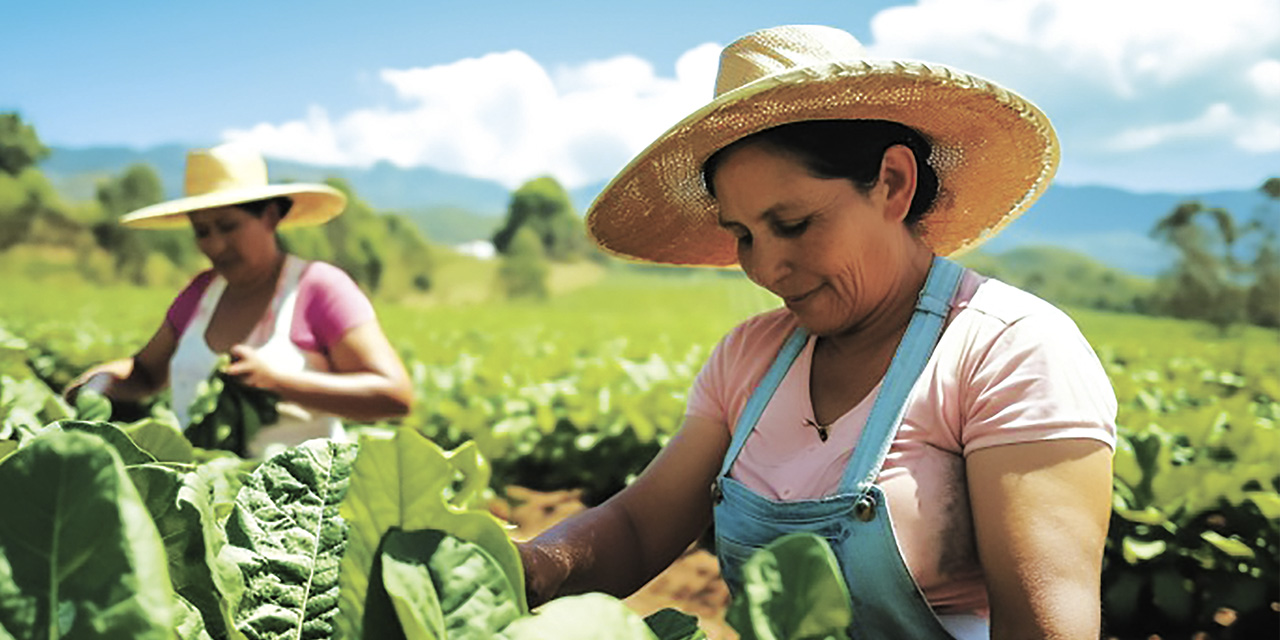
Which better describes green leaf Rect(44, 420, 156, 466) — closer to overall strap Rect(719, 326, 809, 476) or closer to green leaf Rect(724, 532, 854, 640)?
green leaf Rect(724, 532, 854, 640)

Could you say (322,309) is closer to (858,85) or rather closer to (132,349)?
(858,85)

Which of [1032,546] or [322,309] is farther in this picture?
[322,309]

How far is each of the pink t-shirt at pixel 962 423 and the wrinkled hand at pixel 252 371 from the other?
6.06ft

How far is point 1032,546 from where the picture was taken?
1178 millimetres

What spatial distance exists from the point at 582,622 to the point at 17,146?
89.1 meters

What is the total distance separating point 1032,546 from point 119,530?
95 centimetres

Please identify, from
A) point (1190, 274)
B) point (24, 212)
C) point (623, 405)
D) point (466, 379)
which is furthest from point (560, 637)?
point (24, 212)

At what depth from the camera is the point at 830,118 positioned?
1.49m

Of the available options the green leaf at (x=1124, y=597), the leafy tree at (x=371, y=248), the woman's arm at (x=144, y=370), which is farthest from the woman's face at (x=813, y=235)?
the leafy tree at (x=371, y=248)

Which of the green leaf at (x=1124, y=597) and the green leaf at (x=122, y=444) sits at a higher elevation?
the green leaf at (x=122, y=444)

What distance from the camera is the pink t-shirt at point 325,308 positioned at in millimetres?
3166

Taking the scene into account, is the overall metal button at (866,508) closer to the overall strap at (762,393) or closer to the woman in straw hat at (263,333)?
the overall strap at (762,393)

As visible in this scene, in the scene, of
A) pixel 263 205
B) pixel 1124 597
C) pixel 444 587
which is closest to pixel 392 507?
pixel 444 587

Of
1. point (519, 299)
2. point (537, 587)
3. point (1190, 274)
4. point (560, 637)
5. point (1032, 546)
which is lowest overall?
point (519, 299)
